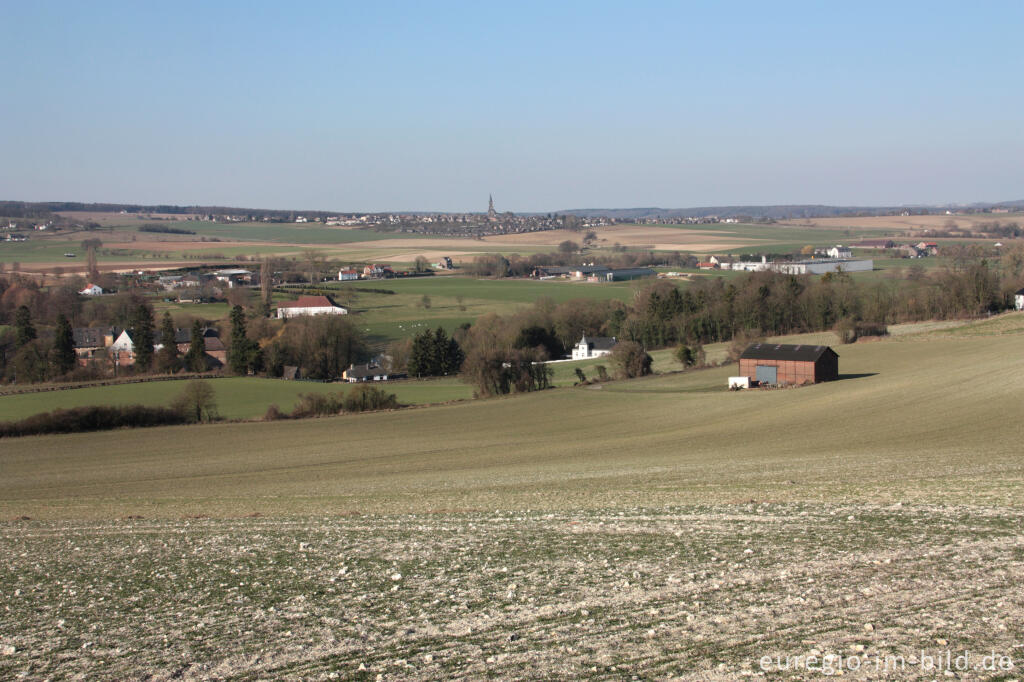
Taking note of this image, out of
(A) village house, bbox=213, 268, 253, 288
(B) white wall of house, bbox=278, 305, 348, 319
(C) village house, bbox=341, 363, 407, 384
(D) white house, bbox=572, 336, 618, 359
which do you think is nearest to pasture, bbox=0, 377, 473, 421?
(C) village house, bbox=341, 363, 407, 384

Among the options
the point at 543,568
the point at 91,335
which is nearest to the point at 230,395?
the point at 91,335

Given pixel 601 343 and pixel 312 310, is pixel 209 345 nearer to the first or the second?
pixel 312 310

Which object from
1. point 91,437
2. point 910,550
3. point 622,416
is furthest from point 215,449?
point 910,550

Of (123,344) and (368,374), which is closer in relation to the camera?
(368,374)

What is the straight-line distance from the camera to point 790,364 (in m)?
51.1

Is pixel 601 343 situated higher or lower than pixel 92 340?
lower

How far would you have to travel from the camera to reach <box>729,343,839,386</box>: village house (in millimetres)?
50344

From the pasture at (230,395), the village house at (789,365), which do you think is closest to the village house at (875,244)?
the village house at (789,365)

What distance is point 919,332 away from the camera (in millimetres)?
69438

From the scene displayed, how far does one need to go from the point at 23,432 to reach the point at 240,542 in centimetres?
3742

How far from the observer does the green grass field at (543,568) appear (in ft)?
27.3

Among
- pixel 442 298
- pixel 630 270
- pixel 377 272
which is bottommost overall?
pixel 442 298

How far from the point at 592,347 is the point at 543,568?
239 feet

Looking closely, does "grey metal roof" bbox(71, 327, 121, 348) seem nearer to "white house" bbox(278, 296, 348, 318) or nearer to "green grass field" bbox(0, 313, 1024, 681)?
"white house" bbox(278, 296, 348, 318)
